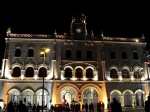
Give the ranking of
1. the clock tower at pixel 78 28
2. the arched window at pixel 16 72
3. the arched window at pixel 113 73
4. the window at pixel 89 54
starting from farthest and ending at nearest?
the clock tower at pixel 78 28 → the window at pixel 89 54 → the arched window at pixel 113 73 → the arched window at pixel 16 72

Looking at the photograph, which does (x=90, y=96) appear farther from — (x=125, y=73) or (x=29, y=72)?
(x=29, y=72)

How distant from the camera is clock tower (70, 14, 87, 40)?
43.6 metres

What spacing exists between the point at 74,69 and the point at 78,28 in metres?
8.47

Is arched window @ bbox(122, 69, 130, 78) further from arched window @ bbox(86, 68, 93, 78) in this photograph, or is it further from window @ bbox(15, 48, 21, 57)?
window @ bbox(15, 48, 21, 57)

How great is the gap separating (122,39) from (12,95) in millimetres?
23462

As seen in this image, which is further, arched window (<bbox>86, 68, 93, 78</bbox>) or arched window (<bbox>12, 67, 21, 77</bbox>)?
arched window (<bbox>86, 68, 93, 78</bbox>)

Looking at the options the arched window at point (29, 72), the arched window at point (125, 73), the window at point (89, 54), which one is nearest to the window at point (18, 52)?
the arched window at point (29, 72)

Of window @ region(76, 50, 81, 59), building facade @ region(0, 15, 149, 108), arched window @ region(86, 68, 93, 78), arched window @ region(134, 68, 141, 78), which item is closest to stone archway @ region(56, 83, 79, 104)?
building facade @ region(0, 15, 149, 108)

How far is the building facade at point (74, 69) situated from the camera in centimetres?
3975

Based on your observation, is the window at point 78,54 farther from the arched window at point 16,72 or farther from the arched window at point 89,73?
the arched window at point 16,72

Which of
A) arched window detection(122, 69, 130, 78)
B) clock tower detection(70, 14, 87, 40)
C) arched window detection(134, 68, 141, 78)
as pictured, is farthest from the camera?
clock tower detection(70, 14, 87, 40)

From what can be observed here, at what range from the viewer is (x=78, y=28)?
44.4 metres

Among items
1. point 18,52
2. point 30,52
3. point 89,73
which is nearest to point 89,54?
point 89,73

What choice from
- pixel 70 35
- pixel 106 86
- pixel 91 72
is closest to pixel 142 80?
pixel 106 86
